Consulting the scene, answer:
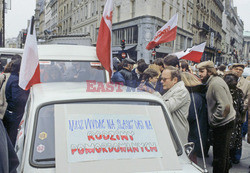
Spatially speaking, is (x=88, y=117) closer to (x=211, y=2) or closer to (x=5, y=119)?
(x=5, y=119)

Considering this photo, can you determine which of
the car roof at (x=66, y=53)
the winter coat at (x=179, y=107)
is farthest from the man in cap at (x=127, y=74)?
the winter coat at (x=179, y=107)

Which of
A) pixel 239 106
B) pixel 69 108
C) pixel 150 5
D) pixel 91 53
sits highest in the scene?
pixel 150 5

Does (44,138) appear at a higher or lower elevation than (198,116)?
higher

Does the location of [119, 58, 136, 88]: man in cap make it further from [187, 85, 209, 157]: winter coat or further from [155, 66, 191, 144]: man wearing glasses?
[155, 66, 191, 144]: man wearing glasses

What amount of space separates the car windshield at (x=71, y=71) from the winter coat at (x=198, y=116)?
2.02 m

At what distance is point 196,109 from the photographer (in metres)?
4.37

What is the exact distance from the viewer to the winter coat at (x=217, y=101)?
13.2ft

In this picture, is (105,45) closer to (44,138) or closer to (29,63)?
(29,63)

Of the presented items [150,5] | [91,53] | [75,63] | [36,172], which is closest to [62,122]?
[36,172]

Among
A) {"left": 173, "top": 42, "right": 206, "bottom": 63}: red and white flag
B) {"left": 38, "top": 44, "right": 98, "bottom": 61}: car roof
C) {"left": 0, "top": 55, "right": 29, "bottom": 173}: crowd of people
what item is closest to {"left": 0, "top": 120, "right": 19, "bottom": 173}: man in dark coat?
{"left": 0, "top": 55, "right": 29, "bottom": 173}: crowd of people

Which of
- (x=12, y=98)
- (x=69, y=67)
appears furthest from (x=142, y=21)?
(x=12, y=98)

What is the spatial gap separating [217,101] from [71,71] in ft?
9.75

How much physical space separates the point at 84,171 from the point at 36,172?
0.36m

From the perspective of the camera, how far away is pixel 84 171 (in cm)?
204
